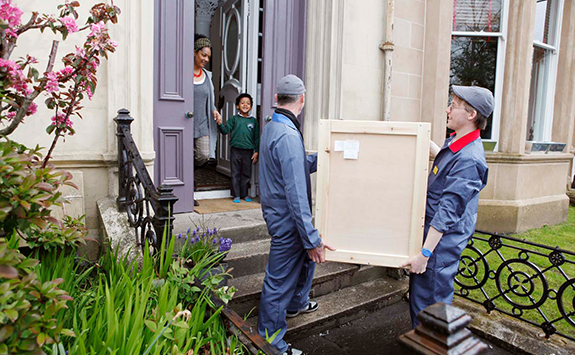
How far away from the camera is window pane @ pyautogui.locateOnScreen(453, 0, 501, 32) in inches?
263

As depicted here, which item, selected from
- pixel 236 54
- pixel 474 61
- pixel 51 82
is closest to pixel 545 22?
pixel 474 61

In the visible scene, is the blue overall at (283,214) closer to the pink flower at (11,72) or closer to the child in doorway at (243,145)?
the pink flower at (11,72)

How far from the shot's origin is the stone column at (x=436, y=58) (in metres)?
6.10

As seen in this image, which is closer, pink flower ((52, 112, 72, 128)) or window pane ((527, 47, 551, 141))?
pink flower ((52, 112, 72, 128))

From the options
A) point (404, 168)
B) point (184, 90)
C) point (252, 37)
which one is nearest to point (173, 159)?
point (184, 90)

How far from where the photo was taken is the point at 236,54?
5957mm

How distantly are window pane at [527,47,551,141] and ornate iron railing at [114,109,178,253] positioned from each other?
700 centimetres

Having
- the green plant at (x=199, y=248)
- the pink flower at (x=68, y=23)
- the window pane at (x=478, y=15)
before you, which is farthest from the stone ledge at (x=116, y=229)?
A: the window pane at (x=478, y=15)

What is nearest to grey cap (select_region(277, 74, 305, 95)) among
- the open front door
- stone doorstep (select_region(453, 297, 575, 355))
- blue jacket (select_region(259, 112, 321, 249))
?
blue jacket (select_region(259, 112, 321, 249))

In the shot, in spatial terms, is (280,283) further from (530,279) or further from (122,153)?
(530,279)

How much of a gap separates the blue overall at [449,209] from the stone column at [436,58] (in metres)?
3.73

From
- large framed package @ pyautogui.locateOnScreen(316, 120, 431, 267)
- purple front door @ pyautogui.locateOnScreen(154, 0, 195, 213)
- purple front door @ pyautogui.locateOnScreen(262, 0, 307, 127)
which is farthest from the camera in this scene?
purple front door @ pyautogui.locateOnScreen(262, 0, 307, 127)

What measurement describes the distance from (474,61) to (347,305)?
4.94m

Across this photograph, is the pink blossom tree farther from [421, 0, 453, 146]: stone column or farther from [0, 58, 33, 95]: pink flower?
[421, 0, 453, 146]: stone column
